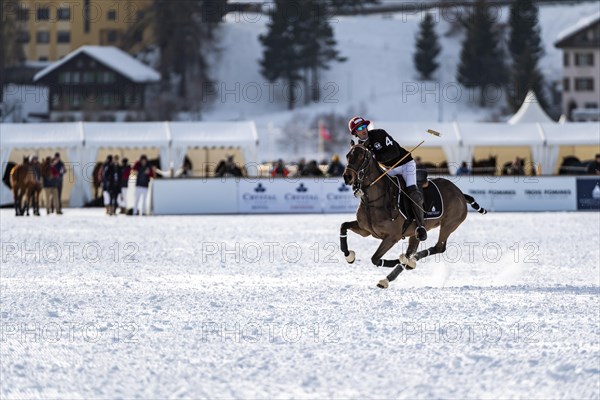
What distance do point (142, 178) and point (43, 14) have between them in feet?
257

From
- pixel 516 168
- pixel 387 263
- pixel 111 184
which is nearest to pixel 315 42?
pixel 516 168

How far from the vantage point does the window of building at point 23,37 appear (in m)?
104

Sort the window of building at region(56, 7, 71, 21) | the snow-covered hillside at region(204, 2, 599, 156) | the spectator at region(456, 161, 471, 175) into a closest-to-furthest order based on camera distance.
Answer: the spectator at region(456, 161, 471, 175) < the snow-covered hillside at region(204, 2, 599, 156) < the window of building at region(56, 7, 71, 21)

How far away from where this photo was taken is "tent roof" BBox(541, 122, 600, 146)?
42031mm

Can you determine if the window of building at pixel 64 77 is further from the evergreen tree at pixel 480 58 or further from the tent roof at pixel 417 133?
the tent roof at pixel 417 133

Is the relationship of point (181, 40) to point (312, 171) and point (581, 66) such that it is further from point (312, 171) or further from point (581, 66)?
point (312, 171)

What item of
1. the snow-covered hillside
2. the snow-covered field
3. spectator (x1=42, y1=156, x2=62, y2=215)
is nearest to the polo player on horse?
the snow-covered field

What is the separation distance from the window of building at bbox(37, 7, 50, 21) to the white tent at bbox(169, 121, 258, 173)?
67.3 meters

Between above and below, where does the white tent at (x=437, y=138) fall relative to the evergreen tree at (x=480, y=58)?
below

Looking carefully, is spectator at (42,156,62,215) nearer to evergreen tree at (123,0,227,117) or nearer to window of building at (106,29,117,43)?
evergreen tree at (123,0,227,117)

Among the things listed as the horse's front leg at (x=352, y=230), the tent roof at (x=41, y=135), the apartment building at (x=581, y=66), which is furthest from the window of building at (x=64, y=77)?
the horse's front leg at (x=352, y=230)

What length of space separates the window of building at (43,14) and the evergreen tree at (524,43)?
40.9m

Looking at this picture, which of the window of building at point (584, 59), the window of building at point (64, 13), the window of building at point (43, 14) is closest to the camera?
the window of building at point (584, 59)

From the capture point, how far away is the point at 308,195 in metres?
35.2
